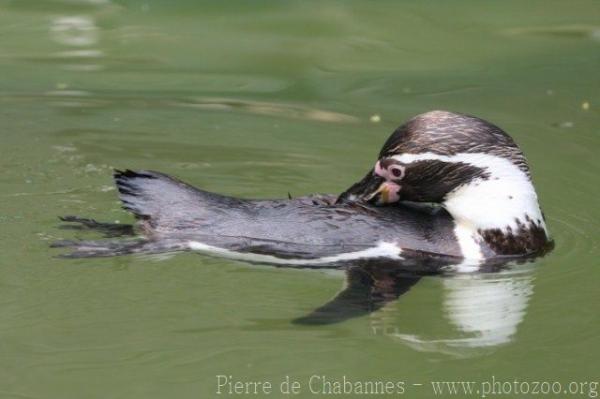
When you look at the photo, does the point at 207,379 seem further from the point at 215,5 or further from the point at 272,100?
the point at 215,5

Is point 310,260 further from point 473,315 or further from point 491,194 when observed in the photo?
point 491,194

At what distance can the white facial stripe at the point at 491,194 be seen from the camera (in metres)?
5.94

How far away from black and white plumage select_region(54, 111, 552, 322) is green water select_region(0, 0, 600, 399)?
0.10m

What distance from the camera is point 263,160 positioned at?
7.87 m

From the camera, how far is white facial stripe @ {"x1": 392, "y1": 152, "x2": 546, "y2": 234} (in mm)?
5938

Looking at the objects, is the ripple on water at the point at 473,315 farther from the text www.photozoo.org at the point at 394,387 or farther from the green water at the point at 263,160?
the text www.photozoo.org at the point at 394,387

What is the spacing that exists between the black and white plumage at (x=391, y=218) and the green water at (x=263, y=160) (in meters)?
0.10

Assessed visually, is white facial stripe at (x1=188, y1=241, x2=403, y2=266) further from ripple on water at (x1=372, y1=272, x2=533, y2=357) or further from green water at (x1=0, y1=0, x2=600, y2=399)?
ripple on water at (x1=372, y1=272, x2=533, y2=357)

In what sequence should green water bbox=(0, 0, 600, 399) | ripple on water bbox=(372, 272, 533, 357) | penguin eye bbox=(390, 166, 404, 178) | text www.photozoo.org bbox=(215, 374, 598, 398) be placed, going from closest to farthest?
text www.photozoo.org bbox=(215, 374, 598, 398), green water bbox=(0, 0, 600, 399), ripple on water bbox=(372, 272, 533, 357), penguin eye bbox=(390, 166, 404, 178)

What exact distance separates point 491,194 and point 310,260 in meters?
0.91

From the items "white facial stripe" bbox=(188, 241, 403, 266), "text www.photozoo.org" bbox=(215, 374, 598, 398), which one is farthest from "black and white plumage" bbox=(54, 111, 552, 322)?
"text www.photozoo.org" bbox=(215, 374, 598, 398)

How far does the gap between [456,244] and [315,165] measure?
200cm

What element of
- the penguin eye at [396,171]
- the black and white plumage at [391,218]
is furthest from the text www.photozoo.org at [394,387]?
the penguin eye at [396,171]

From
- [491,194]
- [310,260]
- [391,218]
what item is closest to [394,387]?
[310,260]
